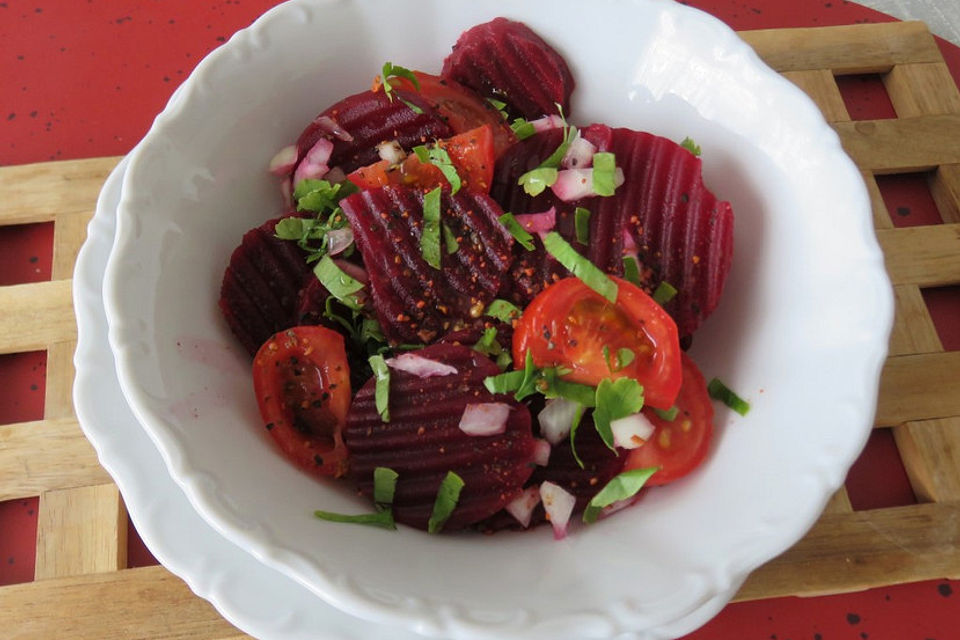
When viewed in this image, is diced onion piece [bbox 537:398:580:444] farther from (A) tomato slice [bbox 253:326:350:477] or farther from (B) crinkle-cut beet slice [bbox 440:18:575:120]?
(B) crinkle-cut beet slice [bbox 440:18:575:120]

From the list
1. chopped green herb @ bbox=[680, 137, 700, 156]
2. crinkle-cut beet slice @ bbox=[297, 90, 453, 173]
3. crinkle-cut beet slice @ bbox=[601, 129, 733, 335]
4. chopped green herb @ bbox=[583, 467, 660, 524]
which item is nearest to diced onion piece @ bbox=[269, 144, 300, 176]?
crinkle-cut beet slice @ bbox=[297, 90, 453, 173]

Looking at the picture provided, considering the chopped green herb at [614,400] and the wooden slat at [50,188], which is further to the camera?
the wooden slat at [50,188]

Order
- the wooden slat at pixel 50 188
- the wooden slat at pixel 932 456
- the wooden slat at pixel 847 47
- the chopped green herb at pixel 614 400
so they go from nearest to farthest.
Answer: the chopped green herb at pixel 614 400
the wooden slat at pixel 932 456
the wooden slat at pixel 50 188
the wooden slat at pixel 847 47

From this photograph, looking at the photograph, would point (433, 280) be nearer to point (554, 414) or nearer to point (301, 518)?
point (554, 414)

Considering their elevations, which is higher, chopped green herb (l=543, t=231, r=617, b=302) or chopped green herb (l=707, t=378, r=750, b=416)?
chopped green herb (l=543, t=231, r=617, b=302)

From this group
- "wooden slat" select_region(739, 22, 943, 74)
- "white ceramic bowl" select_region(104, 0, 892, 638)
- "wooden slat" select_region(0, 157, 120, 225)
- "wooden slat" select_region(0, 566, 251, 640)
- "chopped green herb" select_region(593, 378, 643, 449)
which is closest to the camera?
"white ceramic bowl" select_region(104, 0, 892, 638)

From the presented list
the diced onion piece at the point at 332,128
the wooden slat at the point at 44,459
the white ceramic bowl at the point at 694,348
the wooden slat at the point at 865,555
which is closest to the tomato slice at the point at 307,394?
the white ceramic bowl at the point at 694,348

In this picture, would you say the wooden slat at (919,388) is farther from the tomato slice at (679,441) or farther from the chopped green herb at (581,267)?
the chopped green herb at (581,267)
